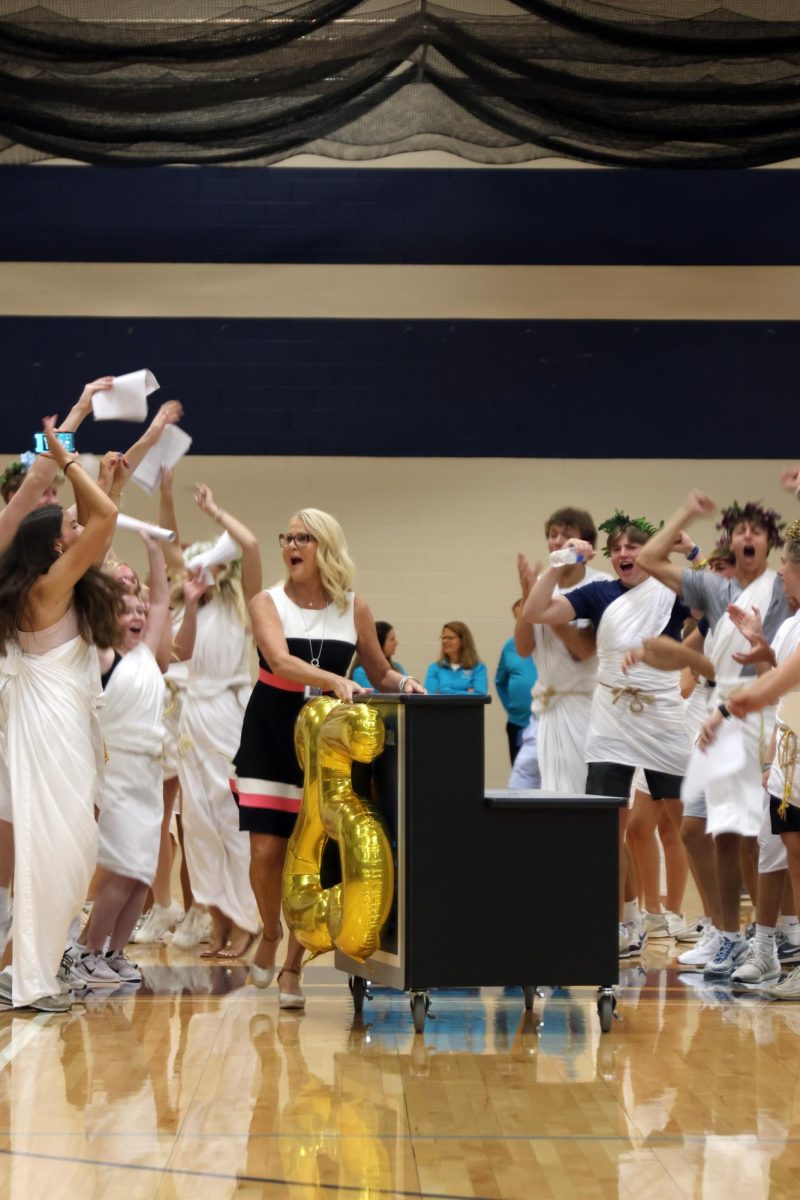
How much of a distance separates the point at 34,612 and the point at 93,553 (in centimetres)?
30

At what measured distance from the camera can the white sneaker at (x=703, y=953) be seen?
567cm

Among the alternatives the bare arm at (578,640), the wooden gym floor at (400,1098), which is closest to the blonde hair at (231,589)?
→ the bare arm at (578,640)

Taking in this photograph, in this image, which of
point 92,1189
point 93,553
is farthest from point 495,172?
point 92,1189

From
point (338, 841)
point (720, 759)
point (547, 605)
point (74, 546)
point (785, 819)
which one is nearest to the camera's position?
point (338, 841)

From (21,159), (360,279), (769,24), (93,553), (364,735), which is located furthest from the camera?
(360,279)

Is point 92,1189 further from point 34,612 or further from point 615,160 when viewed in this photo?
point 615,160

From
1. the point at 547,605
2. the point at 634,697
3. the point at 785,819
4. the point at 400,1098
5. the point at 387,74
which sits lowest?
the point at 400,1098

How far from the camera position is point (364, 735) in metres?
4.41

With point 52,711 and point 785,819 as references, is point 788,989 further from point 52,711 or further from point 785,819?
point 52,711

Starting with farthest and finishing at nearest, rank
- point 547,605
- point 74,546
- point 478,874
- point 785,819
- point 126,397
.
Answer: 1. point 547,605
2. point 126,397
3. point 785,819
4. point 74,546
5. point 478,874

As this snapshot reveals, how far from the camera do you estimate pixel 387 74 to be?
647 centimetres

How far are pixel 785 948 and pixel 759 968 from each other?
1.67 feet

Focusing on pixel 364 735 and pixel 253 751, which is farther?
pixel 253 751

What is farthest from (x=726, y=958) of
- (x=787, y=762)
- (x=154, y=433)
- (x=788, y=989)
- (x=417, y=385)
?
(x=417, y=385)
